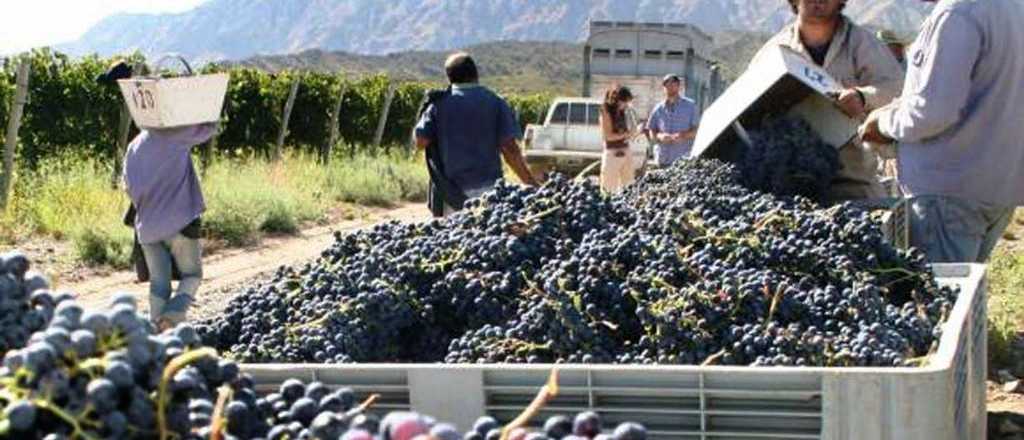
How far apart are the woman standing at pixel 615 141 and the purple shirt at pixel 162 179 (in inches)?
240

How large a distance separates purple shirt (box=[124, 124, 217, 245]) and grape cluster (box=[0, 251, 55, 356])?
4.94m

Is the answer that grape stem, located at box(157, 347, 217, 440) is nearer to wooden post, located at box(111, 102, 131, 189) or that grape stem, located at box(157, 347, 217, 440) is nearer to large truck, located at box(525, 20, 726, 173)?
wooden post, located at box(111, 102, 131, 189)

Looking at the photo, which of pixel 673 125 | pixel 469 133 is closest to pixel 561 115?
pixel 673 125

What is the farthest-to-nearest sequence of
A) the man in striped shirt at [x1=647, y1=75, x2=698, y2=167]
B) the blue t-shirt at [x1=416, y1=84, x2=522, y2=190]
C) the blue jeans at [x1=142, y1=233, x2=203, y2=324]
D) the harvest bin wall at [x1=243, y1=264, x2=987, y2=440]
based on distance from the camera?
1. the man in striped shirt at [x1=647, y1=75, x2=698, y2=167]
2. the blue t-shirt at [x1=416, y1=84, x2=522, y2=190]
3. the blue jeans at [x1=142, y1=233, x2=203, y2=324]
4. the harvest bin wall at [x1=243, y1=264, x2=987, y2=440]

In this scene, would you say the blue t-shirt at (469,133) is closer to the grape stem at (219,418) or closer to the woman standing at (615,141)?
the woman standing at (615,141)

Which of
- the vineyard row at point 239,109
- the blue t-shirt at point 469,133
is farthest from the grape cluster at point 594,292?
the vineyard row at point 239,109

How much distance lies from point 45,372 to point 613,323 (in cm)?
151

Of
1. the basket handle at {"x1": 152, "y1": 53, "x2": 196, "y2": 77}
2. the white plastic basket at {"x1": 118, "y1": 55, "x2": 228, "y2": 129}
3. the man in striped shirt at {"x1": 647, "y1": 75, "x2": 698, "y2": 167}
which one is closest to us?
the white plastic basket at {"x1": 118, "y1": 55, "x2": 228, "y2": 129}

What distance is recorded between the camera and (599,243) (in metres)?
3.02

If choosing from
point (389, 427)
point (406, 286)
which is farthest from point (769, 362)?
point (389, 427)

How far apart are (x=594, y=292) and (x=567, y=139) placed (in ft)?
62.3

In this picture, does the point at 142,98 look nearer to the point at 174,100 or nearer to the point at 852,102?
the point at 174,100

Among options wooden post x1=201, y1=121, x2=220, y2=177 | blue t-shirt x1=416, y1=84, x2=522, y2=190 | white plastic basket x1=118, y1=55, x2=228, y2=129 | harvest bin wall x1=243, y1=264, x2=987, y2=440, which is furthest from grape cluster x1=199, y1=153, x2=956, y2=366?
wooden post x1=201, y1=121, x2=220, y2=177

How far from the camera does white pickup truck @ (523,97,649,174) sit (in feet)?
69.6
